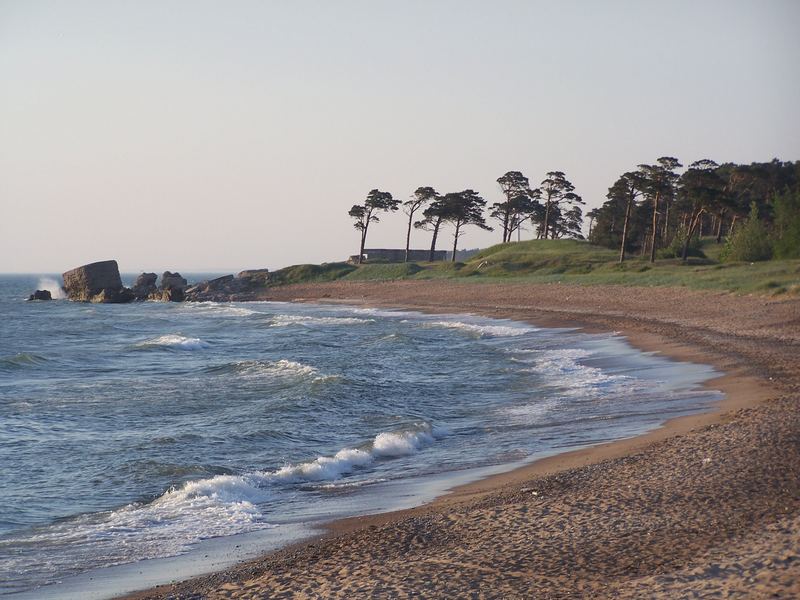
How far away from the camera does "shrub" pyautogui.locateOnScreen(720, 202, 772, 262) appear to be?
206ft

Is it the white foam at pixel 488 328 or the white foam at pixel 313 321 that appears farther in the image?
the white foam at pixel 313 321

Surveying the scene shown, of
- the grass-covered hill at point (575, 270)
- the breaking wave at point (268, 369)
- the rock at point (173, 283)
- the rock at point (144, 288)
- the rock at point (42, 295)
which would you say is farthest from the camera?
the rock at point (42, 295)

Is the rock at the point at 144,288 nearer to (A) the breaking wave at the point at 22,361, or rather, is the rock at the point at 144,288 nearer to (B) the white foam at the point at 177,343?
(B) the white foam at the point at 177,343

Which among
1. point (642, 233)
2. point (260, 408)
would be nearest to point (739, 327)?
point (260, 408)

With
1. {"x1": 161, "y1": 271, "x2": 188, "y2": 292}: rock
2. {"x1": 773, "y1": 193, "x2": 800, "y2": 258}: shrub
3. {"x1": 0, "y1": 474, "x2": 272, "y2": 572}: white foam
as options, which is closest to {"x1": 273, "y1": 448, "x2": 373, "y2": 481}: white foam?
{"x1": 0, "y1": 474, "x2": 272, "y2": 572}: white foam

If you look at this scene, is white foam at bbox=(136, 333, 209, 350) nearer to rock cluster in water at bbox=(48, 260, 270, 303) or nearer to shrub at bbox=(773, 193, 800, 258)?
shrub at bbox=(773, 193, 800, 258)

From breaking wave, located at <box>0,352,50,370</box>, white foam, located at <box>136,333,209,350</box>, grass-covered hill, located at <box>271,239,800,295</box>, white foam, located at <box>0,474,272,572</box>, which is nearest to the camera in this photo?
white foam, located at <box>0,474,272,572</box>

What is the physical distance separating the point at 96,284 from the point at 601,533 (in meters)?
90.5

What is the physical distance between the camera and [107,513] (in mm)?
12539

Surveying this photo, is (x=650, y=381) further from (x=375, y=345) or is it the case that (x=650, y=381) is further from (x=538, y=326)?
(x=538, y=326)

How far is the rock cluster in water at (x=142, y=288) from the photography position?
90.6 m

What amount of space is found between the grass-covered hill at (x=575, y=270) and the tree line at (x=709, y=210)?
279 cm

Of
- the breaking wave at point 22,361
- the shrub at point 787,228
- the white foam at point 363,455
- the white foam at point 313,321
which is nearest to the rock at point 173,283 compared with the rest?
the white foam at point 313,321

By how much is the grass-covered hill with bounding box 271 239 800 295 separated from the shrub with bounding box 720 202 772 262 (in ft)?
6.09
